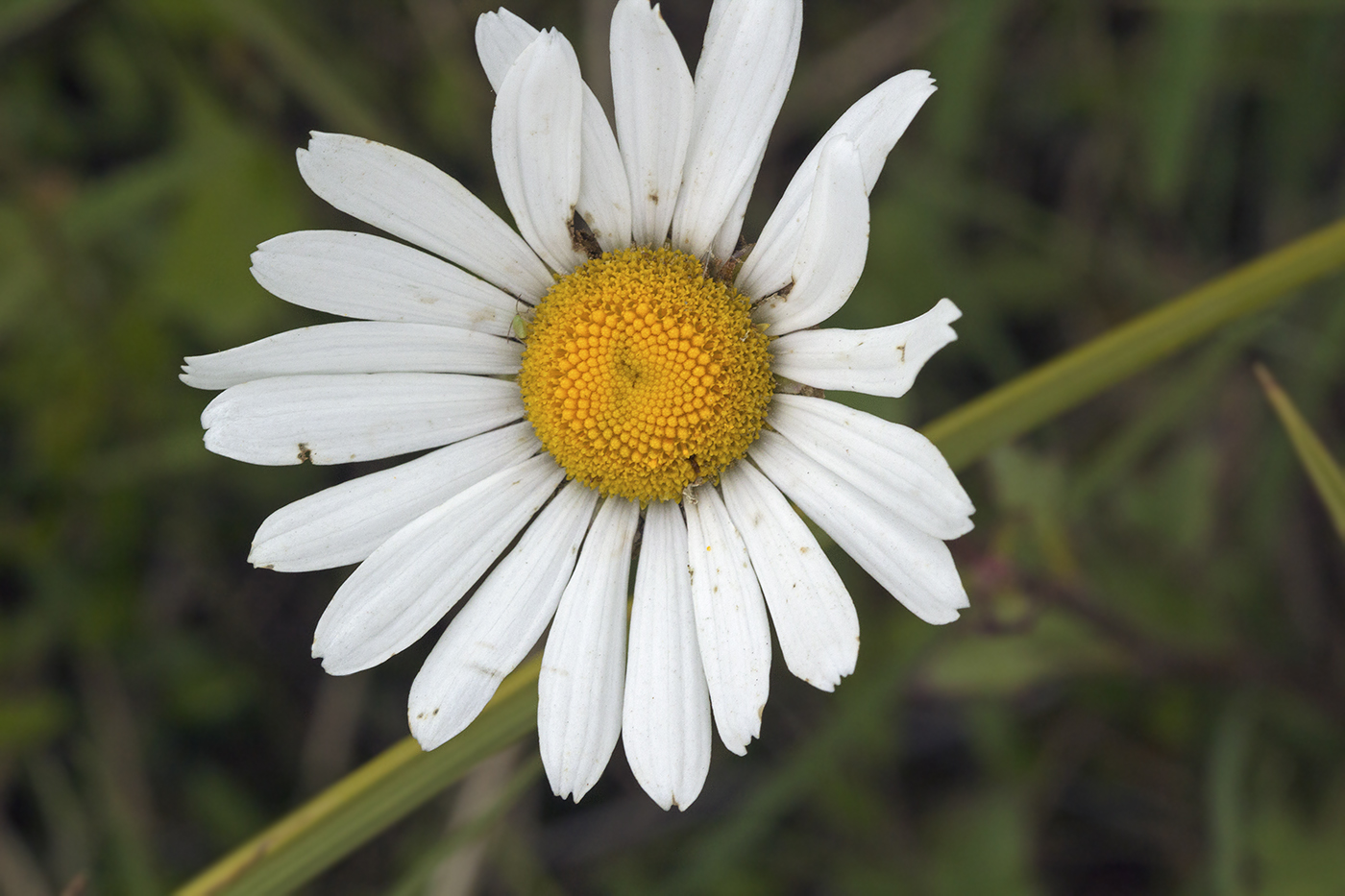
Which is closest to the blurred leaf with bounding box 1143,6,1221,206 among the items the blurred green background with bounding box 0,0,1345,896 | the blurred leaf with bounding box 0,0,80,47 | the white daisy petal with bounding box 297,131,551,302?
the blurred green background with bounding box 0,0,1345,896

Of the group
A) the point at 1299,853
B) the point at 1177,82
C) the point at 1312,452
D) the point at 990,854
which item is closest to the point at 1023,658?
the point at 990,854

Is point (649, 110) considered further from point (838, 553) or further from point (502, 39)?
point (838, 553)

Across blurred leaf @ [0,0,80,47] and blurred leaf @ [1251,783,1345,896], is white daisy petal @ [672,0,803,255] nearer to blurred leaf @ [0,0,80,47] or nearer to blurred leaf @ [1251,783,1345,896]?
blurred leaf @ [1251,783,1345,896]

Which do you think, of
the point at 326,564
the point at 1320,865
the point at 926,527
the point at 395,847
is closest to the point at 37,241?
the point at 326,564

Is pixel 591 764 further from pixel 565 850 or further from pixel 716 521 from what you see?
pixel 565 850

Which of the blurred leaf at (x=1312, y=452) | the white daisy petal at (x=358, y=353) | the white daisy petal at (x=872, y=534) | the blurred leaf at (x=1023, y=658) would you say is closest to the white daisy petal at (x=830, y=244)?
the white daisy petal at (x=872, y=534)
